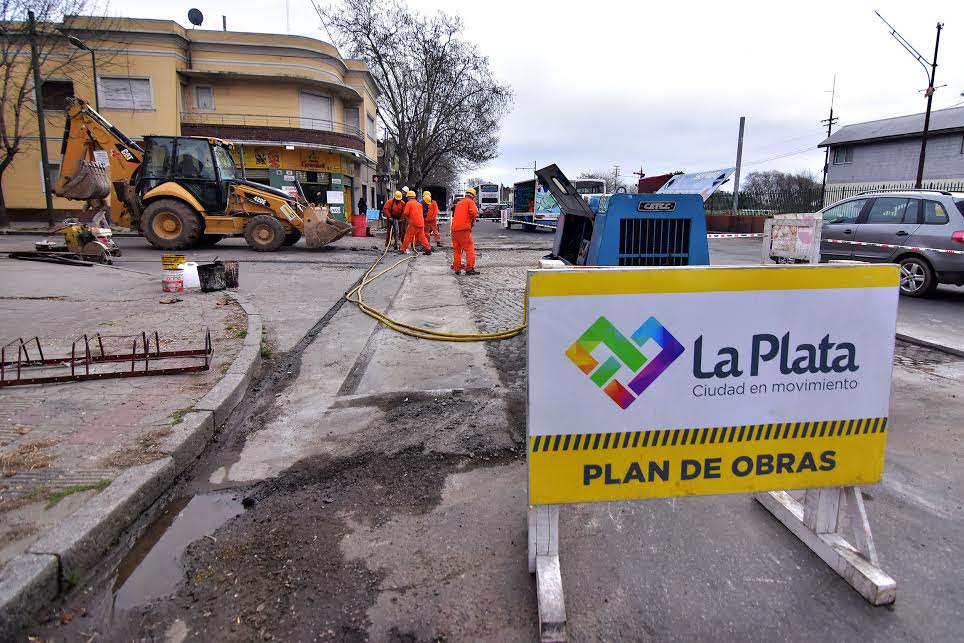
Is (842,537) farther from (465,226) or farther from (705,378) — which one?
(465,226)

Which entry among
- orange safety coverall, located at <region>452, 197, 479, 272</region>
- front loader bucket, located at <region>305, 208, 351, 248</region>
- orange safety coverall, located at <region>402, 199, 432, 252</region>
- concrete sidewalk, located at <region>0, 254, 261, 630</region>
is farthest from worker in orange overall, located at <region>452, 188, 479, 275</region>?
concrete sidewalk, located at <region>0, 254, 261, 630</region>

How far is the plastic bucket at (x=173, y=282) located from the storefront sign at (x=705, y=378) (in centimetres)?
851

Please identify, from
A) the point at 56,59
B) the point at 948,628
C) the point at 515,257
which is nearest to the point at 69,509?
the point at 948,628

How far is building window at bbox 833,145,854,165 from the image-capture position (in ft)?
135

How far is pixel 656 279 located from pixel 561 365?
0.55m

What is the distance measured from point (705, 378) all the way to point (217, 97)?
3567 centimetres

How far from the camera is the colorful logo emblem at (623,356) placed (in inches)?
97.7

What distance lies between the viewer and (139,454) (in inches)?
141

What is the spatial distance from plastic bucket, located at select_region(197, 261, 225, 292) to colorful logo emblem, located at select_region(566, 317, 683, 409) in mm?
8313

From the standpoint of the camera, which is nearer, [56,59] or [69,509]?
[69,509]

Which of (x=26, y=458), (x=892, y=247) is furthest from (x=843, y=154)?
(x=26, y=458)

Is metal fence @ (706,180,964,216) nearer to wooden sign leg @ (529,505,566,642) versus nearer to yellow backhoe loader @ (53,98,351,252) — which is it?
yellow backhoe loader @ (53,98,351,252)

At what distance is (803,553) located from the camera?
2871mm

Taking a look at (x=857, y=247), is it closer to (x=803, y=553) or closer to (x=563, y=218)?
(x=563, y=218)
